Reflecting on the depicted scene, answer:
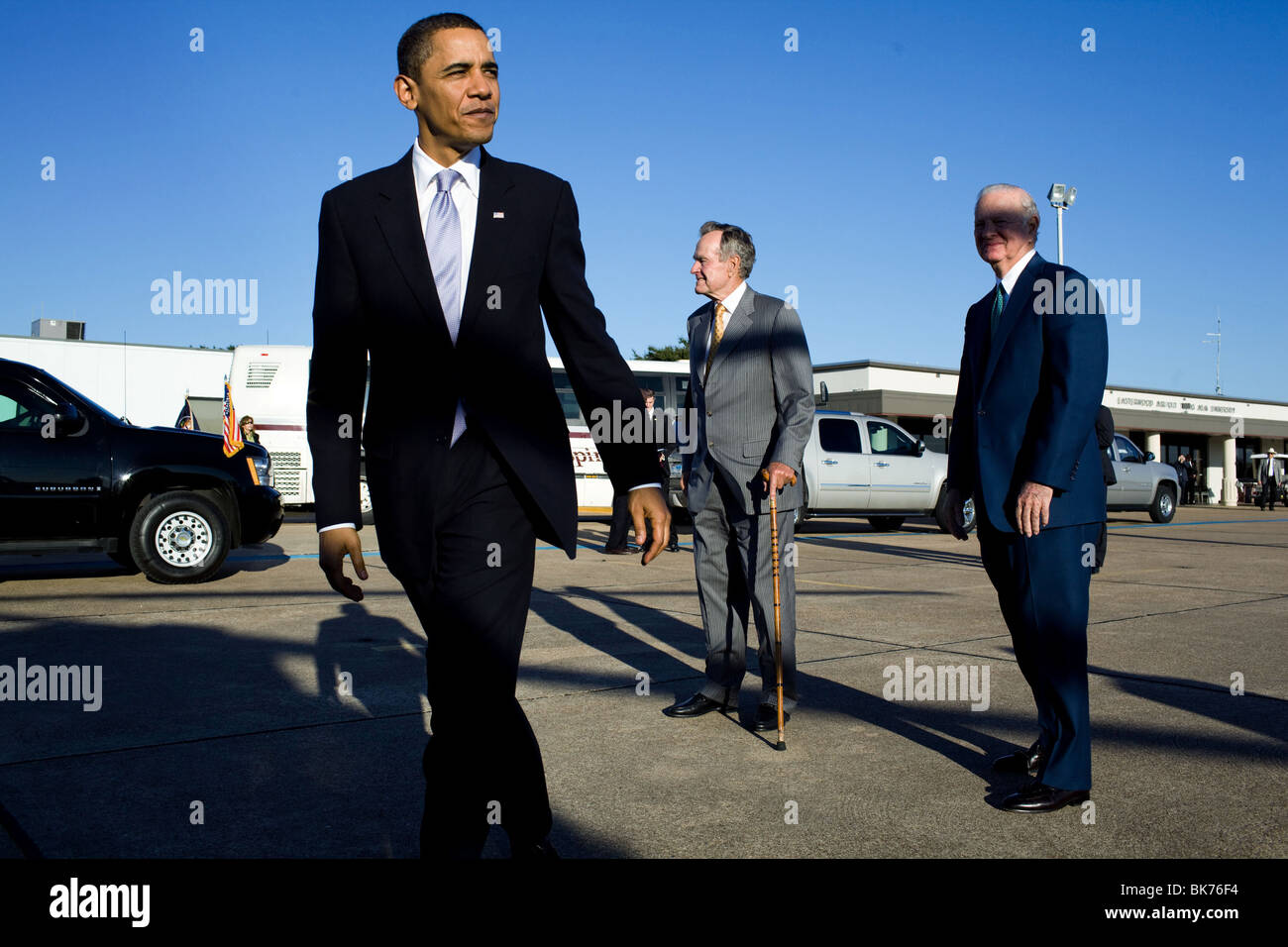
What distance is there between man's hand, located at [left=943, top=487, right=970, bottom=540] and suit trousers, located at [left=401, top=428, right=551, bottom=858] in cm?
220

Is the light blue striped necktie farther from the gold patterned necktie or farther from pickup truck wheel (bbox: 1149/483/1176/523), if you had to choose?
pickup truck wheel (bbox: 1149/483/1176/523)

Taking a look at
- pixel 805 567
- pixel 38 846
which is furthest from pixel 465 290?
pixel 805 567

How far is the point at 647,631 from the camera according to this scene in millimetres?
6789

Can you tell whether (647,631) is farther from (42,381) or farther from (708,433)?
(42,381)

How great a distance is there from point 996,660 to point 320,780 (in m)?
3.68

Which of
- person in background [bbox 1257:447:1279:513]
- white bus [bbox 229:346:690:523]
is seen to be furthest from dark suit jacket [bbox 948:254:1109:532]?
person in background [bbox 1257:447:1279:513]

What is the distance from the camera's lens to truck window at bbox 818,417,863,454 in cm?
1752

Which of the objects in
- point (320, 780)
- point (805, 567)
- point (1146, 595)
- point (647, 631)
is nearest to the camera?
point (320, 780)

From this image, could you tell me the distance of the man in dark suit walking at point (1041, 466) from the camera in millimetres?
3340

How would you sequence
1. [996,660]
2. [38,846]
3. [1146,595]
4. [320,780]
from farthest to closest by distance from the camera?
[1146,595]
[996,660]
[320,780]
[38,846]

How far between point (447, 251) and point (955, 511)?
8.28 ft

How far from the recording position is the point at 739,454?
15.1 feet

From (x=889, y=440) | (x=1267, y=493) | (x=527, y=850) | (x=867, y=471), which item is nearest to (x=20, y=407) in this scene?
(x=527, y=850)

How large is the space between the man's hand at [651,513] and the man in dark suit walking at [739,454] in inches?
87.4
